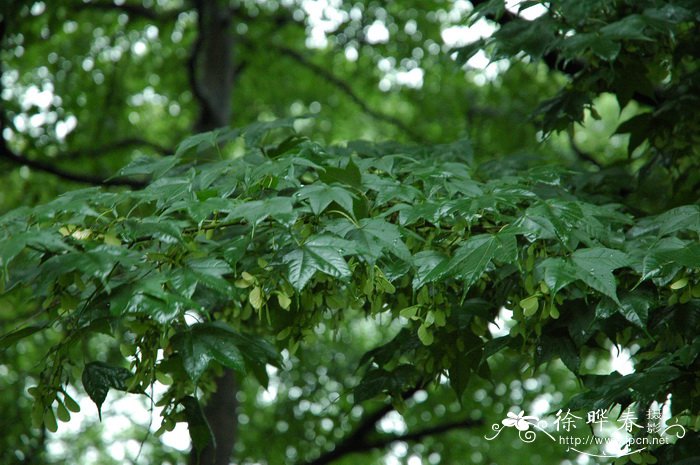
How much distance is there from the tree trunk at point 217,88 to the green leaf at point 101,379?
2211 millimetres

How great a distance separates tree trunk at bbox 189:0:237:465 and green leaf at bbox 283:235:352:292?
282cm

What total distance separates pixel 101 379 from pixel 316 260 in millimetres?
879

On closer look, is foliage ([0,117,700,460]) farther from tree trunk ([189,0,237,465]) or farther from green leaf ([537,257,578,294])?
tree trunk ([189,0,237,465])

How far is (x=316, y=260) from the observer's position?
2047 millimetres

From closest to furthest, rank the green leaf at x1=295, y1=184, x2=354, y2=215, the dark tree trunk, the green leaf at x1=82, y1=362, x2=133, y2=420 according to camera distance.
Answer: the green leaf at x1=295, y1=184, x2=354, y2=215 < the green leaf at x1=82, y1=362, x2=133, y2=420 < the dark tree trunk

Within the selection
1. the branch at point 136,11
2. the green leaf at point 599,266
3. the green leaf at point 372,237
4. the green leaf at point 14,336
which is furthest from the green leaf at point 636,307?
the branch at point 136,11

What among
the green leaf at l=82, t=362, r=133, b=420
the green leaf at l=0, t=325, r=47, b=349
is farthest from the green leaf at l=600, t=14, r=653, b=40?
the green leaf at l=0, t=325, r=47, b=349

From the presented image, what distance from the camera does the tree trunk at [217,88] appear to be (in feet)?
16.8

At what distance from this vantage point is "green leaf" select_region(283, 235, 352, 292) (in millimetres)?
2018

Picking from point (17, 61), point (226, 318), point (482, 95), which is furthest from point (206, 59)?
point (226, 318)

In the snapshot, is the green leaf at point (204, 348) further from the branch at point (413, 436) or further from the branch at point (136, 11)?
the branch at point (136, 11)

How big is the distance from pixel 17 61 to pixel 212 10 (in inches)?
64.5

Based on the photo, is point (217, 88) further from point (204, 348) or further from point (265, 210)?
point (265, 210)

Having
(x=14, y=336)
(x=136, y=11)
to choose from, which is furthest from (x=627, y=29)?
(x=136, y=11)
